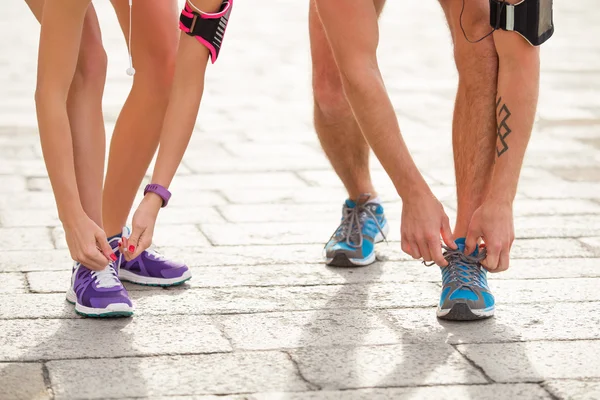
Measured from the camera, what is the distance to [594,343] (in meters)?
2.78

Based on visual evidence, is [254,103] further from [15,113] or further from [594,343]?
[594,343]

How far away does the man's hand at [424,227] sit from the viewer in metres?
2.95

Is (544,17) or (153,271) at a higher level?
(544,17)

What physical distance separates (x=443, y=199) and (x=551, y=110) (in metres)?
2.08

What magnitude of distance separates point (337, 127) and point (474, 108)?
0.71 metres

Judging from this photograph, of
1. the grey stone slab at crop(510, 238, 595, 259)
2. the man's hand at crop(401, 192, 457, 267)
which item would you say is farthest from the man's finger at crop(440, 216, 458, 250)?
the grey stone slab at crop(510, 238, 595, 259)

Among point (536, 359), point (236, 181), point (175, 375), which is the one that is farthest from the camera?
point (236, 181)

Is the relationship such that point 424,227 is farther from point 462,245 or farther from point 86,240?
point 86,240

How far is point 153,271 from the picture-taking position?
331cm

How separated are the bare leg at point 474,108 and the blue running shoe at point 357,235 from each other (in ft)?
1.33

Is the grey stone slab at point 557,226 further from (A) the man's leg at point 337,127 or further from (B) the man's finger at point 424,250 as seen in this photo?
(B) the man's finger at point 424,250

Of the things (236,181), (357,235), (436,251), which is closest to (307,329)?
(436,251)

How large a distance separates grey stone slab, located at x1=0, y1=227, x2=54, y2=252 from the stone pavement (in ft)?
Answer: 0.03

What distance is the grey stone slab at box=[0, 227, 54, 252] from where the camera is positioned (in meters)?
3.72
